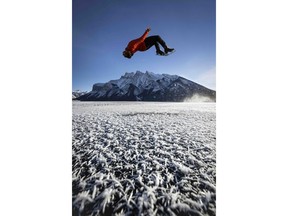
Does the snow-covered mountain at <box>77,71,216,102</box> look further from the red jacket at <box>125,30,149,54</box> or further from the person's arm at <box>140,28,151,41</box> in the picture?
the person's arm at <box>140,28,151,41</box>

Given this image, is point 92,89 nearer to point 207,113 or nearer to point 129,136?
point 129,136

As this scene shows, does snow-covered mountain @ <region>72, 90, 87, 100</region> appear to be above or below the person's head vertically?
below

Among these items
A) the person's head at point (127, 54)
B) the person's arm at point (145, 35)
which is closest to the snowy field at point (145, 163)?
the person's head at point (127, 54)

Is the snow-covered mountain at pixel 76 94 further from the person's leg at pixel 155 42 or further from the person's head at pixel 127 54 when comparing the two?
the person's leg at pixel 155 42

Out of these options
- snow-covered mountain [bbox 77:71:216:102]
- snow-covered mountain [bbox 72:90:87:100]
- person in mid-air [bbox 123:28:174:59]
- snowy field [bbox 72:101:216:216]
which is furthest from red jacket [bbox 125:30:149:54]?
snowy field [bbox 72:101:216:216]

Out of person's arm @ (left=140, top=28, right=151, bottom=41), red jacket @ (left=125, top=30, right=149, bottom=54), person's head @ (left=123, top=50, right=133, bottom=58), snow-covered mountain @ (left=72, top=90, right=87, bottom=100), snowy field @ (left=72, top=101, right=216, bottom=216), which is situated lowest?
snowy field @ (left=72, top=101, right=216, bottom=216)

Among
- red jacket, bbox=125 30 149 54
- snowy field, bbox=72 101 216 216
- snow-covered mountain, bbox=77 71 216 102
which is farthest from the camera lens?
snow-covered mountain, bbox=77 71 216 102
